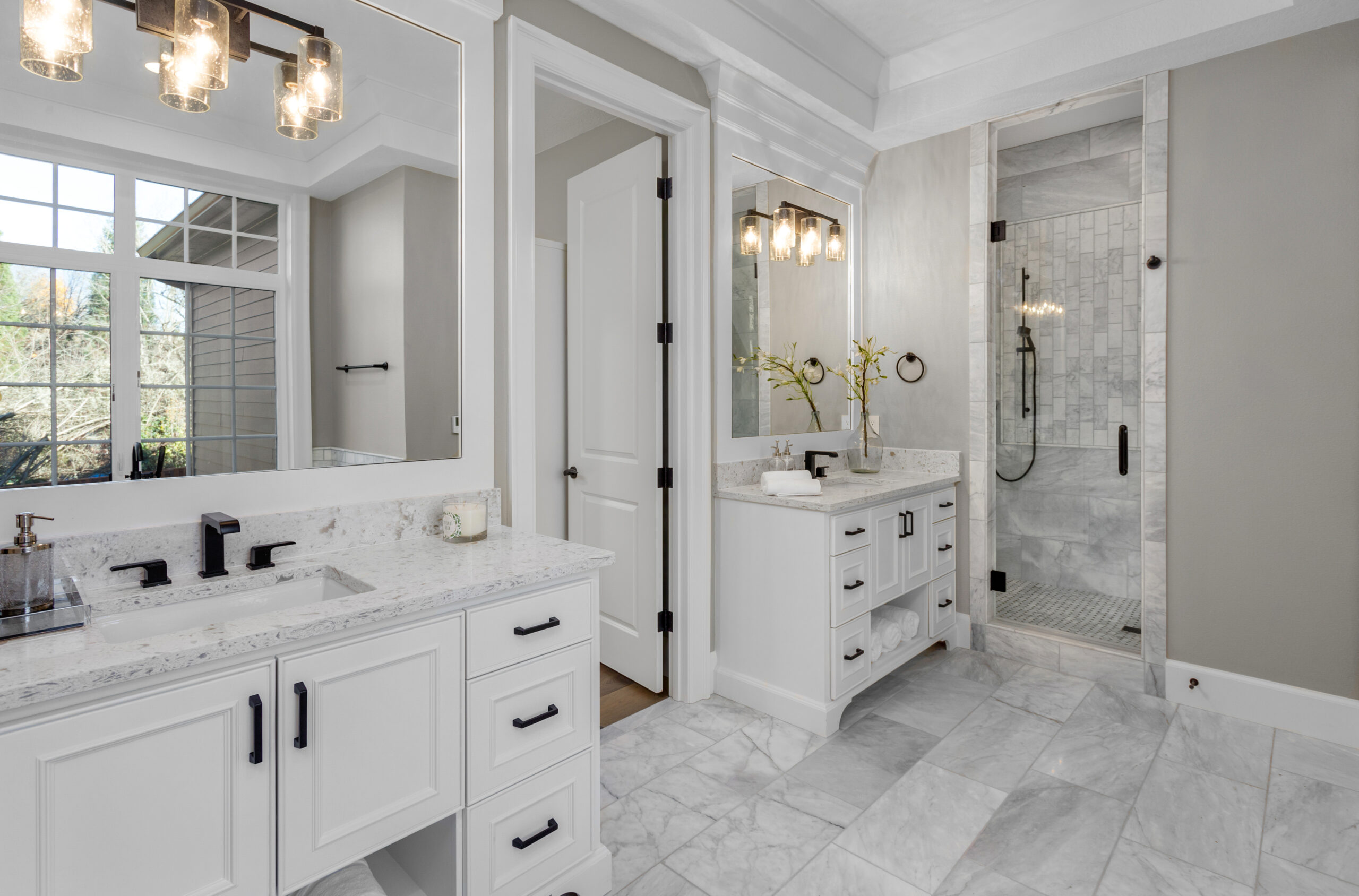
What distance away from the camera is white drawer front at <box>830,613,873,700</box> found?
8.30ft

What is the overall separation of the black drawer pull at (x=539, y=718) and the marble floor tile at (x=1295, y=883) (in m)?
1.80

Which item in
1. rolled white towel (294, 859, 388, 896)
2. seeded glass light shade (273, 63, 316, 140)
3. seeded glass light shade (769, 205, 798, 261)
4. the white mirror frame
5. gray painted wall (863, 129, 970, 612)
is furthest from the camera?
gray painted wall (863, 129, 970, 612)

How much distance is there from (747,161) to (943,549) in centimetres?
199

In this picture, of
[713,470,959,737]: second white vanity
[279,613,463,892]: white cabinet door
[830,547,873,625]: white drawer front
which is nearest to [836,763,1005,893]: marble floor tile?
[713,470,959,737]: second white vanity

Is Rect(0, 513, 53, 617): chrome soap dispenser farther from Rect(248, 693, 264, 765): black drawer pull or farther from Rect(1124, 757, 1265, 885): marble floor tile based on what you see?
Rect(1124, 757, 1265, 885): marble floor tile

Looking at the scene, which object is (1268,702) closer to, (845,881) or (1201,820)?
(1201,820)

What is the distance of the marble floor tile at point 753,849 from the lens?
1764 mm

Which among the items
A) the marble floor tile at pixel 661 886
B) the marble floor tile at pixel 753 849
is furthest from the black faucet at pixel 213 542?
the marble floor tile at pixel 753 849

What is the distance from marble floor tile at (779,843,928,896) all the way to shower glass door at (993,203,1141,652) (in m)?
2.21

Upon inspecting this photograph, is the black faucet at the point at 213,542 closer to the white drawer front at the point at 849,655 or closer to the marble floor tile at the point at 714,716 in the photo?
the marble floor tile at the point at 714,716

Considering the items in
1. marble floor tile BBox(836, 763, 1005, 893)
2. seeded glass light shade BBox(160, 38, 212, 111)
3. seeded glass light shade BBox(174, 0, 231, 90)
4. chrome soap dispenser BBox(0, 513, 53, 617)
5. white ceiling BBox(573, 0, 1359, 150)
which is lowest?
marble floor tile BBox(836, 763, 1005, 893)

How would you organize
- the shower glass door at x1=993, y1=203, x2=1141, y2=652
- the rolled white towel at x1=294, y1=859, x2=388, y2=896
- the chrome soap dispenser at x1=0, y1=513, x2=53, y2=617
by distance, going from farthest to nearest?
1. the shower glass door at x1=993, y1=203, x2=1141, y2=652
2. the rolled white towel at x1=294, y1=859, x2=388, y2=896
3. the chrome soap dispenser at x1=0, y1=513, x2=53, y2=617

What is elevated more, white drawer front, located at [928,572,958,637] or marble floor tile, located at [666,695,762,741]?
white drawer front, located at [928,572,958,637]

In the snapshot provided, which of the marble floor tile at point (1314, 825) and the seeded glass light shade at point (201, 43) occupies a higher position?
the seeded glass light shade at point (201, 43)
